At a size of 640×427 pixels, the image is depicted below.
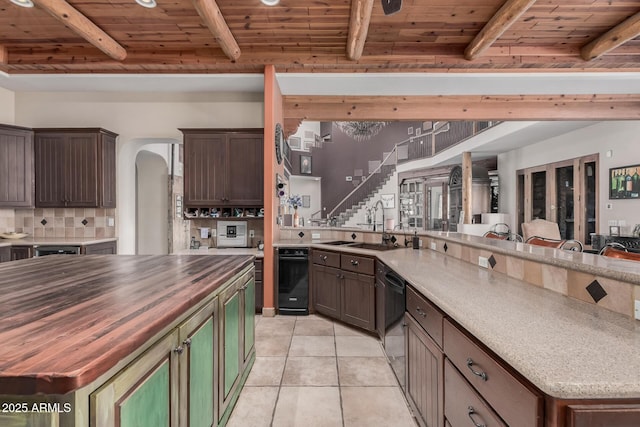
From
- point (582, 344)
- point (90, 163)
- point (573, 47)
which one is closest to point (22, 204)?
point (90, 163)

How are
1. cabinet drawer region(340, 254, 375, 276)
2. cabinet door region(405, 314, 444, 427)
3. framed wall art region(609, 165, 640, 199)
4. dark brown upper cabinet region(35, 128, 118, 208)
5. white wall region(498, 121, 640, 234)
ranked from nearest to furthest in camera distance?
cabinet door region(405, 314, 444, 427)
cabinet drawer region(340, 254, 375, 276)
dark brown upper cabinet region(35, 128, 118, 208)
framed wall art region(609, 165, 640, 199)
white wall region(498, 121, 640, 234)

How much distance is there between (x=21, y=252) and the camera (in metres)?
3.94

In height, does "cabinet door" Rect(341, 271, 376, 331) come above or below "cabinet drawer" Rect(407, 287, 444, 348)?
below

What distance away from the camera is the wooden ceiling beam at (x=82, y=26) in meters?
2.82

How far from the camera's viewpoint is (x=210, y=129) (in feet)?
14.1

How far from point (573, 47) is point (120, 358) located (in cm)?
523

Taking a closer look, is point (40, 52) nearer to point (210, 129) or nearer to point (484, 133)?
point (210, 129)

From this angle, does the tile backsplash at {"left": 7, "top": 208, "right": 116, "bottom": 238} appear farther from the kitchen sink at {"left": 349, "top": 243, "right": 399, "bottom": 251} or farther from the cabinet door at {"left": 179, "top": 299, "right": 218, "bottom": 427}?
the cabinet door at {"left": 179, "top": 299, "right": 218, "bottom": 427}

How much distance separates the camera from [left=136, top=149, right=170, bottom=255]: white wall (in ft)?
20.3

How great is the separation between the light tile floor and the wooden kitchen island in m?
0.27

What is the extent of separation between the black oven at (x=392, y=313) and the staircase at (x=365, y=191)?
29.9 feet

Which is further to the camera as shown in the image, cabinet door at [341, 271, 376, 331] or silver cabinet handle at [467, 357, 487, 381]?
cabinet door at [341, 271, 376, 331]

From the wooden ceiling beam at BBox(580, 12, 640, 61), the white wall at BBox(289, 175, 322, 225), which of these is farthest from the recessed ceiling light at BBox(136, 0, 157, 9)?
the white wall at BBox(289, 175, 322, 225)

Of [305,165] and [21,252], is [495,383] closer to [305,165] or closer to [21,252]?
[21,252]
